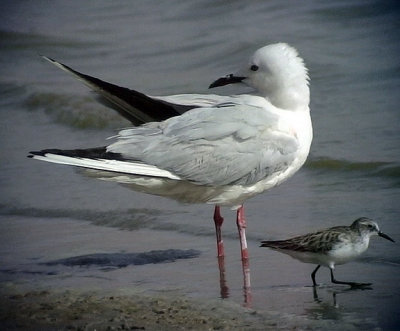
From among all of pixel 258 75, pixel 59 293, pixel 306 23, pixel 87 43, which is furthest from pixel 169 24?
pixel 59 293

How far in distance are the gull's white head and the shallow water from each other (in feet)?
2.70

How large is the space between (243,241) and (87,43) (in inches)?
290

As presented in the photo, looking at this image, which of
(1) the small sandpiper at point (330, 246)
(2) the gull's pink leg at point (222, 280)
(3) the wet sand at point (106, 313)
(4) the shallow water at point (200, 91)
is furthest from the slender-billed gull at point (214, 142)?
(3) the wet sand at point (106, 313)

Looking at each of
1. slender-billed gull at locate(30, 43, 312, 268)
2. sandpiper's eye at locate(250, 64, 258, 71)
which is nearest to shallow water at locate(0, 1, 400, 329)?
slender-billed gull at locate(30, 43, 312, 268)

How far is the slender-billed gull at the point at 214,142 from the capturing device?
641 centimetres

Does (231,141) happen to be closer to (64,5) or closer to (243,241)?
(243,241)

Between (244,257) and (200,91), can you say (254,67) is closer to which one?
(244,257)

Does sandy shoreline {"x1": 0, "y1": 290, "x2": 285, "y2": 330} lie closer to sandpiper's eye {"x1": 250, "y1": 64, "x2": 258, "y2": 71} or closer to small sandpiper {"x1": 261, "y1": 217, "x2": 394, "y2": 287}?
small sandpiper {"x1": 261, "y1": 217, "x2": 394, "y2": 287}

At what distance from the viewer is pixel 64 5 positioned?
1533 centimetres

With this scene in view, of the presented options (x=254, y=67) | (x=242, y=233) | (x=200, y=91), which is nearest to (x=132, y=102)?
(x=254, y=67)

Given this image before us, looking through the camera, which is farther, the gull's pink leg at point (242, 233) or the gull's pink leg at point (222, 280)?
the gull's pink leg at point (242, 233)

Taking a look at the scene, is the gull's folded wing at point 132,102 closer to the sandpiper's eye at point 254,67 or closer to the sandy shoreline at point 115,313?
the sandpiper's eye at point 254,67

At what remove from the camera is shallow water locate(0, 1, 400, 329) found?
6.23 meters

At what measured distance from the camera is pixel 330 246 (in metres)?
5.89
